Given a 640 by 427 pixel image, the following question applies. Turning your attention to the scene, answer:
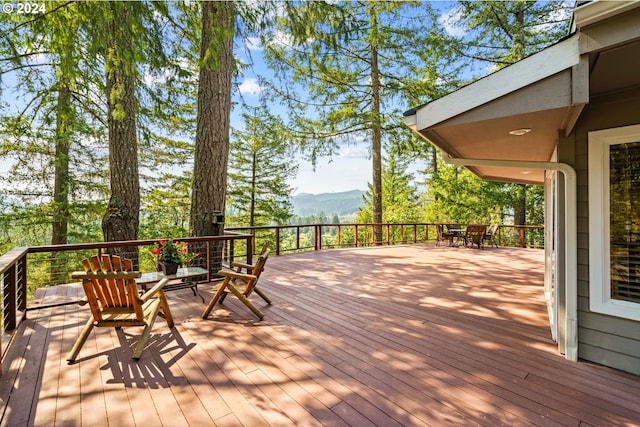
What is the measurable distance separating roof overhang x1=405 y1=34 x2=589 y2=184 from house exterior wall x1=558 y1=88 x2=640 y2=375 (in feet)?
0.57

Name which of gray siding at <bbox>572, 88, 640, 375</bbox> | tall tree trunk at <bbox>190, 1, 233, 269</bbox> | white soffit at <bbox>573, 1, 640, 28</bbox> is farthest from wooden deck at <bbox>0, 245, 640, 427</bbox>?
white soffit at <bbox>573, 1, 640, 28</bbox>

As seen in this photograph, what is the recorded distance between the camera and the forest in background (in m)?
3.40

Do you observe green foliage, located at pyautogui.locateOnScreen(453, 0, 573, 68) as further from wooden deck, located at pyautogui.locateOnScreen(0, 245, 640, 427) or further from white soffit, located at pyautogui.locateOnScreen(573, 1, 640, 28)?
white soffit, located at pyautogui.locateOnScreen(573, 1, 640, 28)

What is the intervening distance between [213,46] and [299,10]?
111 centimetres

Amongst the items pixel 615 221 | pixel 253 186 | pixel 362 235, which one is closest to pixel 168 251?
pixel 615 221

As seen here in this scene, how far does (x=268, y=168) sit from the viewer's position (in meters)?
14.5

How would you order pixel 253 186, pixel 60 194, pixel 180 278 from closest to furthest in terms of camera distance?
pixel 180 278, pixel 60 194, pixel 253 186

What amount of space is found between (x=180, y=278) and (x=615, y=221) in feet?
14.3

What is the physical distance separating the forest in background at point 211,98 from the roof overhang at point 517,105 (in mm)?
1888

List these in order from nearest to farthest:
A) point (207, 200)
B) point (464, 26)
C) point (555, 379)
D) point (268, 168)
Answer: point (555, 379)
point (207, 200)
point (464, 26)
point (268, 168)

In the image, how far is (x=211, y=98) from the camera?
16.7ft

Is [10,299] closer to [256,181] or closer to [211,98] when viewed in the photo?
[211,98]

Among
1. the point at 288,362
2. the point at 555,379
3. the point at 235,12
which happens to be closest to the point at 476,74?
the point at 235,12

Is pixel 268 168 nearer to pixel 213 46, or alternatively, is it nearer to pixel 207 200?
pixel 207 200
